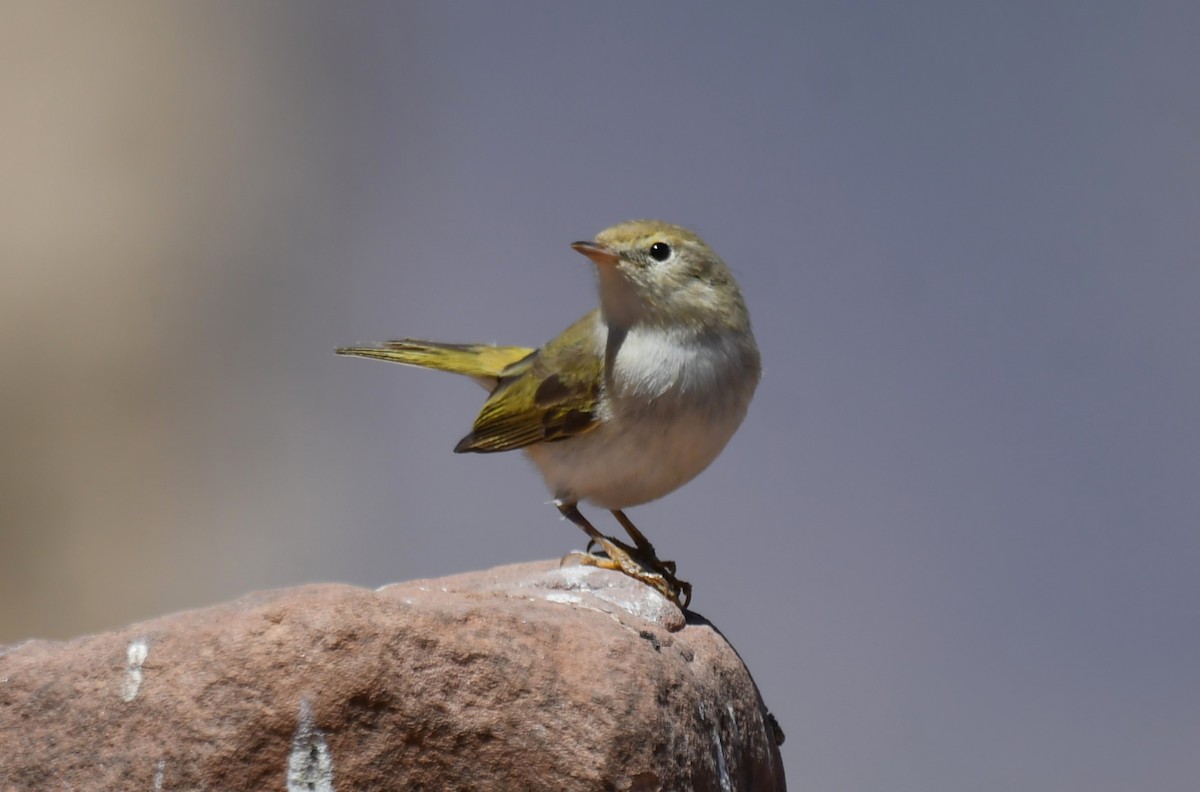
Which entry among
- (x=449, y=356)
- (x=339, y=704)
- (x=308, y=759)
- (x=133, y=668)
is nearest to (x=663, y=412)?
(x=449, y=356)

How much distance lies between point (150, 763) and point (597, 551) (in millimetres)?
2544

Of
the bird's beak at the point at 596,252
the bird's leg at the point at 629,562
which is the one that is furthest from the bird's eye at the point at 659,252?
the bird's leg at the point at 629,562

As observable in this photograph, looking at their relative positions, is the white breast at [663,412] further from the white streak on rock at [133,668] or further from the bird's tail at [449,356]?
the white streak on rock at [133,668]

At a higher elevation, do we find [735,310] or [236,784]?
[735,310]

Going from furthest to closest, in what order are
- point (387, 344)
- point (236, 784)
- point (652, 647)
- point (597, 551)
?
1. point (387, 344)
2. point (597, 551)
3. point (652, 647)
4. point (236, 784)

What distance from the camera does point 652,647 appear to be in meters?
3.89

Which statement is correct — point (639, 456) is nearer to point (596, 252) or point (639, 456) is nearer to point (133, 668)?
point (596, 252)

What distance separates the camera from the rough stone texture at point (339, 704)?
3.24m

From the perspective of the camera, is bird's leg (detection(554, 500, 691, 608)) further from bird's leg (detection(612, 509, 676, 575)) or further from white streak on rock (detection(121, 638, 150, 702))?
white streak on rock (detection(121, 638, 150, 702))

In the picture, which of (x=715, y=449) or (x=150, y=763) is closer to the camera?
(x=150, y=763)

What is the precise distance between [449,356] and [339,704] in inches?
126

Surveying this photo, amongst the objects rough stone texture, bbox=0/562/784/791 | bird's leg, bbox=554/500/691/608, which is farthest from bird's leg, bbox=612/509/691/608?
rough stone texture, bbox=0/562/784/791

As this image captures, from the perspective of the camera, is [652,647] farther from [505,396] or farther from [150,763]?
[505,396]

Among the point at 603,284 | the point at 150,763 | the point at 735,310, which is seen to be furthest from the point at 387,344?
the point at 150,763
